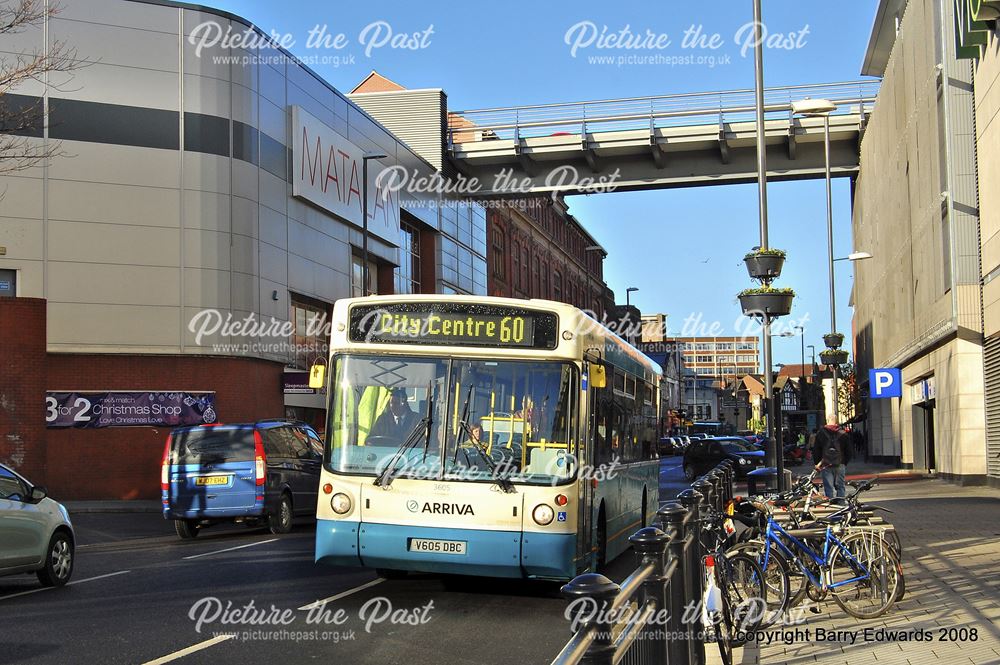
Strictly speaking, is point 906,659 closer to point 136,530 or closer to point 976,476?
point 136,530

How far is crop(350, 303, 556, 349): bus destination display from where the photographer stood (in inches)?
421

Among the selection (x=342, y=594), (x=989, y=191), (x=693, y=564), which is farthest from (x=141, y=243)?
(x=693, y=564)

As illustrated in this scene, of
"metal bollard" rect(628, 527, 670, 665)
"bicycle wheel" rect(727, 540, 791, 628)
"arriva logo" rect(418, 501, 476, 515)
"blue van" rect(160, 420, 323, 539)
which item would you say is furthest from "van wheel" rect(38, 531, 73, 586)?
"metal bollard" rect(628, 527, 670, 665)

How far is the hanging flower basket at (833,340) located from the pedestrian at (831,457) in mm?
22582

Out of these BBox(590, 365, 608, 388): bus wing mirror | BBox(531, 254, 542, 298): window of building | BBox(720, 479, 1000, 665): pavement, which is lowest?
BBox(720, 479, 1000, 665): pavement

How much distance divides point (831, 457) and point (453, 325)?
10266mm

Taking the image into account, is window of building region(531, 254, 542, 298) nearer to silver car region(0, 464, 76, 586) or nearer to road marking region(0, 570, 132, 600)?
road marking region(0, 570, 132, 600)

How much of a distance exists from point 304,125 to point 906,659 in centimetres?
3276

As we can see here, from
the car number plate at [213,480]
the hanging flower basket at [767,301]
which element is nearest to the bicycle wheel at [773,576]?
the hanging flower basket at [767,301]

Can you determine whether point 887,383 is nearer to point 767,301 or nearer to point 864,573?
point 767,301

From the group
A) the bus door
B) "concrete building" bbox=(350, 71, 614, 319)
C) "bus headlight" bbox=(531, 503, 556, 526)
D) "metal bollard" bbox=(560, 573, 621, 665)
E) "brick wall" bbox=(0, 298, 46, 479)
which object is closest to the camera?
"metal bollard" bbox=(560, 573, 621, 665)

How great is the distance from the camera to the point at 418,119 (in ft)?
165

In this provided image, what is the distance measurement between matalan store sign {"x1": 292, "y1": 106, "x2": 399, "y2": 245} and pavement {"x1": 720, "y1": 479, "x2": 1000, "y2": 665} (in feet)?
88.7

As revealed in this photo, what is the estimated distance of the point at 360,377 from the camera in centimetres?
1076
